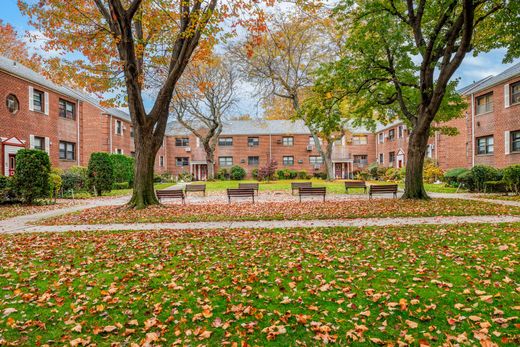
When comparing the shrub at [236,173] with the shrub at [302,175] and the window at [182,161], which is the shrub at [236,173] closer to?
the window at [182,161]

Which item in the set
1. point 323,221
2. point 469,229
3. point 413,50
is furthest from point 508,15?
point 323,221

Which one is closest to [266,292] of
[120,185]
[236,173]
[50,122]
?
[50,122]

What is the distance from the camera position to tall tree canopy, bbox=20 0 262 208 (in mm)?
11828

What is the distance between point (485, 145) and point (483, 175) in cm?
666

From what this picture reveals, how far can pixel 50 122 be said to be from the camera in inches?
927

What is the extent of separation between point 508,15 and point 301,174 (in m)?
31.8

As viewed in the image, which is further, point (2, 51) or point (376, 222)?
point (2, 51)

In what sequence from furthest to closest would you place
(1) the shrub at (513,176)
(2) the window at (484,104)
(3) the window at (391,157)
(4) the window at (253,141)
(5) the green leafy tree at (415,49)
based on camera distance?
(4) the window at (253,141) → (3) the window at (391,157) → (2) the window at (484,104) → (1) the shrub at (513,176) → (5) the green leafy tree at (415,49)

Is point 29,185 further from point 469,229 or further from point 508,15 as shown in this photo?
point 508,15

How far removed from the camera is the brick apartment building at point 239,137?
20906mm

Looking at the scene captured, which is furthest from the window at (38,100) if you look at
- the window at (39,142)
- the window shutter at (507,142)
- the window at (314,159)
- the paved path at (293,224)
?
the window shutter at (507,142)

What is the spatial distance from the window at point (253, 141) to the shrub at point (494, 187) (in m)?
29.9

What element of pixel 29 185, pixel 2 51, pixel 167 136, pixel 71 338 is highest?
pixel 2 51

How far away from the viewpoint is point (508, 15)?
1240cm
